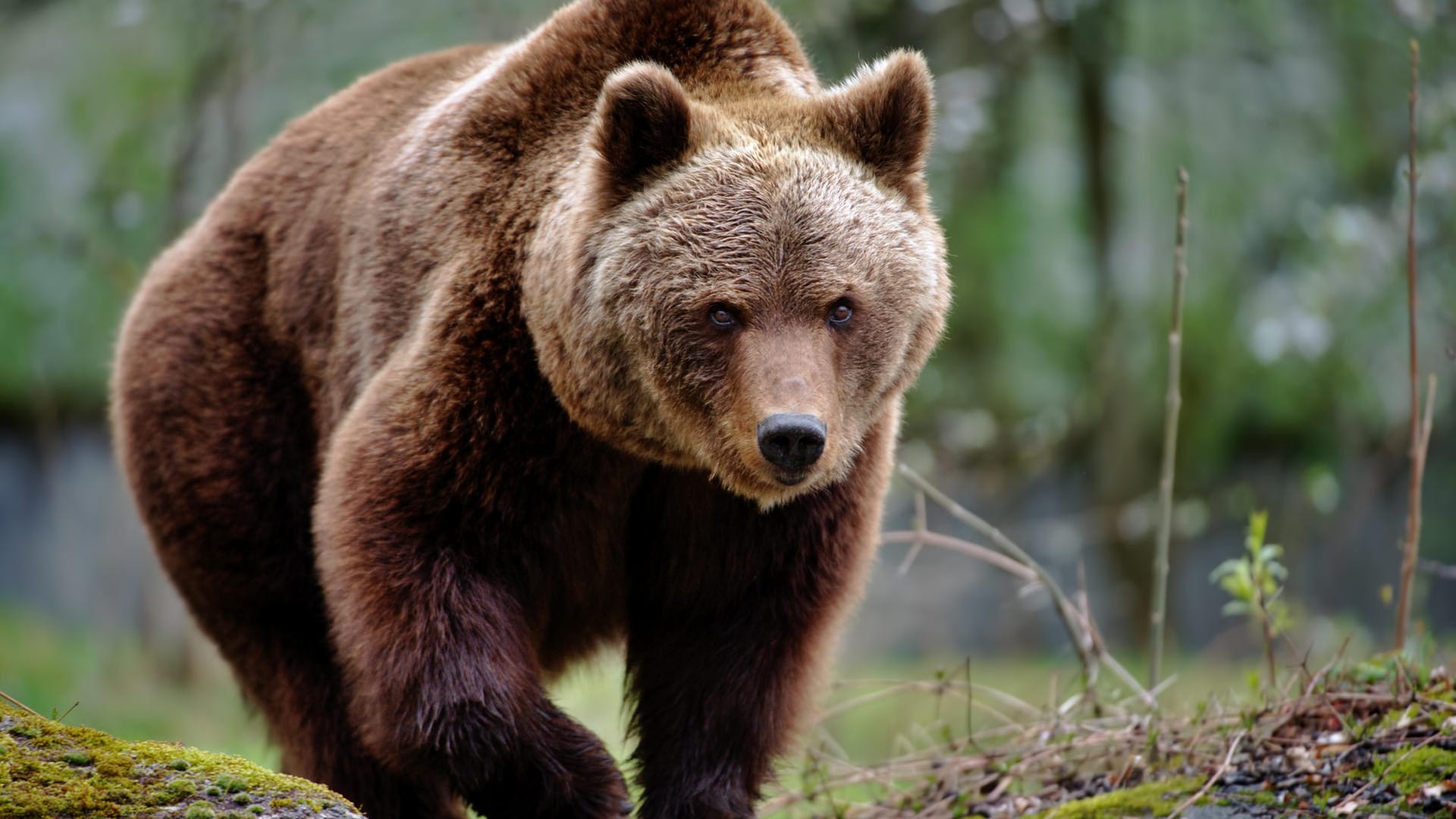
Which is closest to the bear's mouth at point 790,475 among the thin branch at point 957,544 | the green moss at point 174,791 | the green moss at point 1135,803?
the green moss at point 1135,803

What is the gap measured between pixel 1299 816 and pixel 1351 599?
15327 mm

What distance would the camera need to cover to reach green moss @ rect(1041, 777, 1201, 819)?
4.51 metres

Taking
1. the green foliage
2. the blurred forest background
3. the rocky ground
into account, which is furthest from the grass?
the rocky ground

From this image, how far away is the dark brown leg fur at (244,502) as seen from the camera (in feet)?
19.6

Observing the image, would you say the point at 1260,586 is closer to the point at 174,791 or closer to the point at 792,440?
the point at 792,440

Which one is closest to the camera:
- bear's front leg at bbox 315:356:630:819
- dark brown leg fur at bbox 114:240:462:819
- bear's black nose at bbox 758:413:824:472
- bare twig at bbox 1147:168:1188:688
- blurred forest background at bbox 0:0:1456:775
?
bear's black nose at bbox 758:413:824:472

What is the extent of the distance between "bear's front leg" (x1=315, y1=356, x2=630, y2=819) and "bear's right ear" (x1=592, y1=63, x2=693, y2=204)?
0.95 meters

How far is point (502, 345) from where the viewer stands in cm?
491

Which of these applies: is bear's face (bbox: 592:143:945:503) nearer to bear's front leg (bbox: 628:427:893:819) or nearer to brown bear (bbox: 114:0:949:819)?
brown bear (bbox: 114:0:949:819)

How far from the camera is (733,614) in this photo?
517 cm

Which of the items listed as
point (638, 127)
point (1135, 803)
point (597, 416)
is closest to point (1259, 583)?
point (1135, 803)

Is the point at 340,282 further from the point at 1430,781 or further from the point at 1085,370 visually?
the point at 1085,370

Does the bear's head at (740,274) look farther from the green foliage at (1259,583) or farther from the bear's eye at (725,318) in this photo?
the green foliage at (1259,583)

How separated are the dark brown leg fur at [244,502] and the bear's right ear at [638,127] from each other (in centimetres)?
212
